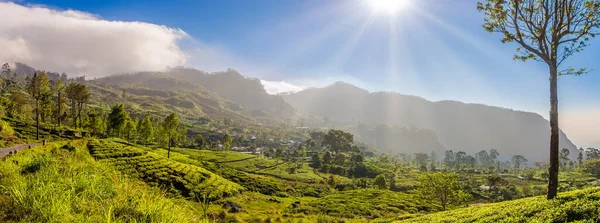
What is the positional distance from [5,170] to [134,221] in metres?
5.46

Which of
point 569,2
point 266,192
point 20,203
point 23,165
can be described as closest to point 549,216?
point 569,2

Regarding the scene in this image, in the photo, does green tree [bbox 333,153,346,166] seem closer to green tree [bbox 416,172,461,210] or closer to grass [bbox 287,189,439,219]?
grass [bbox 287,189,439,219]

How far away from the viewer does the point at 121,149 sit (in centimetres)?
5725

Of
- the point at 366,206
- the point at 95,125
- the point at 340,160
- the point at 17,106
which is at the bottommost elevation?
the point at 340,160

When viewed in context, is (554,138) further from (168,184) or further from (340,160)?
(340,160)

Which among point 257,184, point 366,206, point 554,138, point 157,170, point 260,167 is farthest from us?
point 260,167

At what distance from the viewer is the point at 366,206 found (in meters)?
74.6

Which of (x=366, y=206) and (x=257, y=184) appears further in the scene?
(x=257, y=184)

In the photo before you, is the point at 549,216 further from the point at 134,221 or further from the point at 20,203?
the point at 20,203

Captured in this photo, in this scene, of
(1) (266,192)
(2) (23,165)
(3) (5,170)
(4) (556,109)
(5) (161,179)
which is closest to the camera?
(3) (5,170)

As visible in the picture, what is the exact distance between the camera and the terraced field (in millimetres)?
50781

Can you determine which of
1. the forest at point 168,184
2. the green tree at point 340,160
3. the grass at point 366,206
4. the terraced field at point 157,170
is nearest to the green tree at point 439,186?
the forest at point 168,184

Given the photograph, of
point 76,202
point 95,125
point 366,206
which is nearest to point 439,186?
point 366,206

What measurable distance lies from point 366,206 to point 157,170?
51644mm
